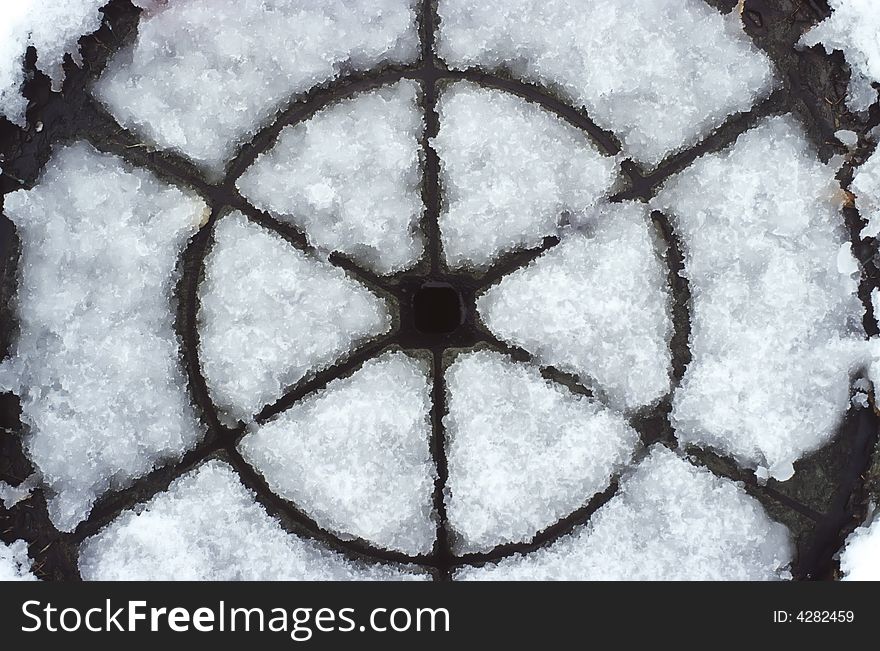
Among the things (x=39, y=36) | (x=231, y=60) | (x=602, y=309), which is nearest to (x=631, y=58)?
(x=602, y=309)

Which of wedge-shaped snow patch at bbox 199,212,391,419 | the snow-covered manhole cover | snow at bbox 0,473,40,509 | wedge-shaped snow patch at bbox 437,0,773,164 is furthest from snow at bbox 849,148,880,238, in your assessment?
snow at bbox 0,473,40,509

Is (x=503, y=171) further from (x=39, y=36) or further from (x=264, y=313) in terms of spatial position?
(x=39, y=36)

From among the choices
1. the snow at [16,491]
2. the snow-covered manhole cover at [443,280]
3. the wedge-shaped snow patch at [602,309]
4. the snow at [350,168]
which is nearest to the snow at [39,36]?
the snow-covered manhole cover at [443,280]

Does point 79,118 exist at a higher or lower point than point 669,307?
higher

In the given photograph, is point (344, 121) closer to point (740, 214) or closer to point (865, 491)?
point (740, 214)

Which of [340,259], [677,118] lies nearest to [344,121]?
[340,259]

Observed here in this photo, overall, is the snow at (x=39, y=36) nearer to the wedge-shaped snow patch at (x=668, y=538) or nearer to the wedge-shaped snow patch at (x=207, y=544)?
the wedge-shaped snow patch at (x=207, y=544)
